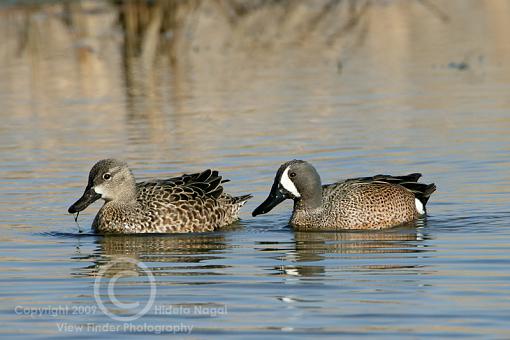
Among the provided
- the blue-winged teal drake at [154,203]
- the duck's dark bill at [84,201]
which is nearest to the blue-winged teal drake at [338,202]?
the blue-winged teal drake at [154,203]

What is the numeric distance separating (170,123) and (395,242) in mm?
6325

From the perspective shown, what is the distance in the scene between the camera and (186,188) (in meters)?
11.8

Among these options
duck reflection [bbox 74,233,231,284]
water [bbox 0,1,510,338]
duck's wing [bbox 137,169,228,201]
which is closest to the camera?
water [bbox 0,1,510,338]

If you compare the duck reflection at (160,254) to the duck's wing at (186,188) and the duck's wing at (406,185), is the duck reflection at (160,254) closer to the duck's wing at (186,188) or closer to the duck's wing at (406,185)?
the duck's wing at (186,188)

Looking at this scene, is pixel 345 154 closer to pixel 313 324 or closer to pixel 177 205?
pixel 177 205

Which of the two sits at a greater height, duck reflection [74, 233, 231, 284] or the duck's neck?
the duck's neck

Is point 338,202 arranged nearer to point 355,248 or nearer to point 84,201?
point 355,248

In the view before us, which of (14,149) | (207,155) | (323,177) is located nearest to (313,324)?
(323,177)

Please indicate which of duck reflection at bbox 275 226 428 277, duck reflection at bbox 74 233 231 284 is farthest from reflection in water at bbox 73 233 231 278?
duck reflection at bbox 275 226 428 277

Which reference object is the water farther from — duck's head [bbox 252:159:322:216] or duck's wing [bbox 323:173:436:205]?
duck's head [bbox 252:159:322:216]

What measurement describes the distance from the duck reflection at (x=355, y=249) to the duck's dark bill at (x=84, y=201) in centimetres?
181

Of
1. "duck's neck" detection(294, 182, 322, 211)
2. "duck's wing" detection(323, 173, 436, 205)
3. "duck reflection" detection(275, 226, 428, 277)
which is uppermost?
"duck's wing" detection(323, 173, 436, 205)

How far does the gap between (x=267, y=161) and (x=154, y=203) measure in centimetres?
251

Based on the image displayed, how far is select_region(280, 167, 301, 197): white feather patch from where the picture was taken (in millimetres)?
11547
